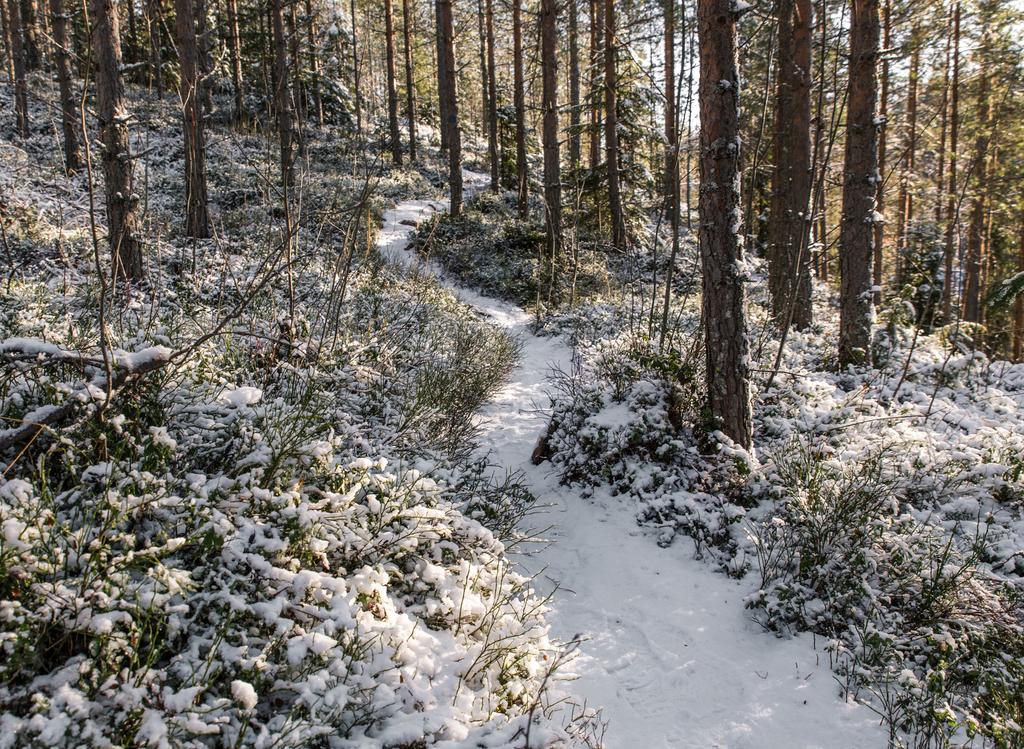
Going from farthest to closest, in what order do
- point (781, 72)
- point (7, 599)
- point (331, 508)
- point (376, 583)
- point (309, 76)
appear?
point (309, 76)
point (781, 72)
point (331, 508)
point (376, 583)
point (7, 599)

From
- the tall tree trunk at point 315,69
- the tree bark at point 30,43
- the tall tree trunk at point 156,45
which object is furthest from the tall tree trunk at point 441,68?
the tree bark at point 30,43

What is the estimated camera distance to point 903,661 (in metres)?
3.15

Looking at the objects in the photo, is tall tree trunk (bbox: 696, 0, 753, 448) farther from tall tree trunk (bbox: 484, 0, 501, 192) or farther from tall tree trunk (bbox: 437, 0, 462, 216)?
tall tree trunk (bbox: 484, 0, 501, 192)

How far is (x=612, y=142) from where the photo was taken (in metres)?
15.4

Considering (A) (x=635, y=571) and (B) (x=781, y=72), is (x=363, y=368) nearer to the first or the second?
(A) (x=635, y=571)

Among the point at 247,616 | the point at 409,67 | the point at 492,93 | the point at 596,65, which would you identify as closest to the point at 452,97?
the point at 596,65

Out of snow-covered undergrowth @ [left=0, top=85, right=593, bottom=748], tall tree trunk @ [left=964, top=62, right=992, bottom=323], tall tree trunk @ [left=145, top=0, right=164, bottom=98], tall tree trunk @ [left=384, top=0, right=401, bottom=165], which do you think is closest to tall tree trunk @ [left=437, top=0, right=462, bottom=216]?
tall tree trunk @ [left=384, top=0, right=401, bottom=165]

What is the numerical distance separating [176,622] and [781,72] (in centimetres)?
1253

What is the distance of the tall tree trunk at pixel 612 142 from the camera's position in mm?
14438

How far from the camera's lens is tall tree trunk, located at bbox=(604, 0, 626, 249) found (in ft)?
47.4

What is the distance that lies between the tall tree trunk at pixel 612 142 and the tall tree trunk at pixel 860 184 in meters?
7.76

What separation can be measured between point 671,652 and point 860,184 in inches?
255

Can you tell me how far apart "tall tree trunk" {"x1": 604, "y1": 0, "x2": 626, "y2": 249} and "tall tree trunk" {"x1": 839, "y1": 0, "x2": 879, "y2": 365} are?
776 cm

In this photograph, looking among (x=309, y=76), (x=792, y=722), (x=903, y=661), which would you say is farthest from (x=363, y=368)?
(x=309, y=76)
